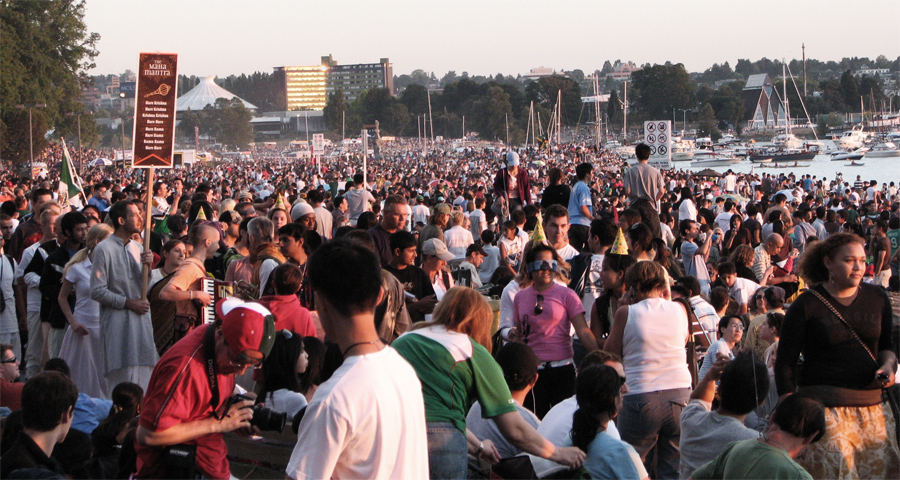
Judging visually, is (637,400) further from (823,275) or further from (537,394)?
(823,275)

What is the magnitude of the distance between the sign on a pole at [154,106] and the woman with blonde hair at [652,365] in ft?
12.2

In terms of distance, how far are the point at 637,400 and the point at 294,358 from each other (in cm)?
188

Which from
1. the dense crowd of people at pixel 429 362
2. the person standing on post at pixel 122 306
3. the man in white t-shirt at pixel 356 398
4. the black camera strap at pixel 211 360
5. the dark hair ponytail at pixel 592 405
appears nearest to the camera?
the man in white t-shirt at pixel 356 398

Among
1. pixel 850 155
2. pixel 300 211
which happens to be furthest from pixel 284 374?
pixel 850 155

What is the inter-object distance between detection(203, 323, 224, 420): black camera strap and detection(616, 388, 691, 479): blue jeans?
2.42m

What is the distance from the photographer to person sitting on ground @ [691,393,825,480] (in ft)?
11.1

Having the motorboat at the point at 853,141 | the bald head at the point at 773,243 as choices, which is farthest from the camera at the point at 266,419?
the motorboat at the point at 853,141

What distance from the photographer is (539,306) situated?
5.44 m

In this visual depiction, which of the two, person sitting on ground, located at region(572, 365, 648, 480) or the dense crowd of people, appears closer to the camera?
the dense crowd of people

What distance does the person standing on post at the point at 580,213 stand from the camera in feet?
31.9

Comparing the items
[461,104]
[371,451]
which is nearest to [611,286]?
[371,451]

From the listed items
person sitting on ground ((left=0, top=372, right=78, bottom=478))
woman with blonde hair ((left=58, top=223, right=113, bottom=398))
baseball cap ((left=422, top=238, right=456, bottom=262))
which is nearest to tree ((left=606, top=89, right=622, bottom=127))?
baseball cap ((left=422, top=238, right=456, bottom=262))

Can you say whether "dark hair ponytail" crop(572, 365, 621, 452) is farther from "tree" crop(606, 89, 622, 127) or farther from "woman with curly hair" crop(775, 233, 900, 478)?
"tree" crop(606, 89, 622, 127)

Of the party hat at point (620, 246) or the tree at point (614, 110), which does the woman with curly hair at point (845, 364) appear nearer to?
the party hat at point (620, 246)
